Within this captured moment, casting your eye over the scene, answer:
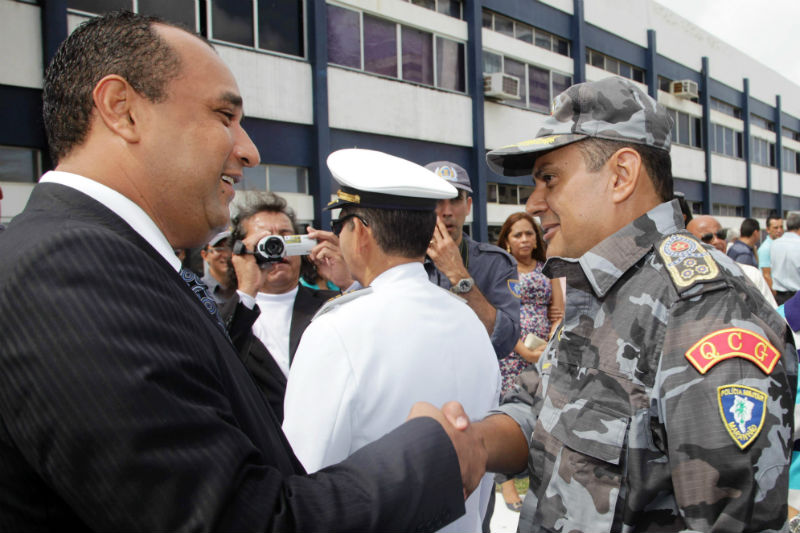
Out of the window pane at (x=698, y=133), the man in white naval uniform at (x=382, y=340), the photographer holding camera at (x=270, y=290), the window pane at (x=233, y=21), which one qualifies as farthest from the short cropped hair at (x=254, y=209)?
the window pane at (x=698, y=133)

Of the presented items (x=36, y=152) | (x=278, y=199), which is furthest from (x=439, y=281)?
(x=36, y=152)

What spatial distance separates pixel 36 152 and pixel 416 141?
6987mm

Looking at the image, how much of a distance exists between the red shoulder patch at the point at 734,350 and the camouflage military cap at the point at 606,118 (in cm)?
59

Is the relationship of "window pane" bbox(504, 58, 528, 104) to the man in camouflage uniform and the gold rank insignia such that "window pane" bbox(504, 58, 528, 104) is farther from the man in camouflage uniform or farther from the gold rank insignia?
the gold rank insignia

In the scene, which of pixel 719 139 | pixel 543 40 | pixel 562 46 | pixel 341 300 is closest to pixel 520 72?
pixel 543 40

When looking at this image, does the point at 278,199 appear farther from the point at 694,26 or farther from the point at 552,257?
the point at 694,26

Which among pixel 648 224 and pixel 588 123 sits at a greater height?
pixel 588 123

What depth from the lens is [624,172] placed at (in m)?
1.55

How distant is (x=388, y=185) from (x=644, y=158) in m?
0.79

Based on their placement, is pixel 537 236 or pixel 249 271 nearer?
pixel 249 271

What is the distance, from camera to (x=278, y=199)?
3613mm

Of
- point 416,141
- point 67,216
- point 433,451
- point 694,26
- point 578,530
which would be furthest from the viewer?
point 694,26

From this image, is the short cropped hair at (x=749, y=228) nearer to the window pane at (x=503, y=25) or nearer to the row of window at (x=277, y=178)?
the row of window at (x=277, y=178)

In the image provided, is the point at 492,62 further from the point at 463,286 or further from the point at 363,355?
the point at 363,355
